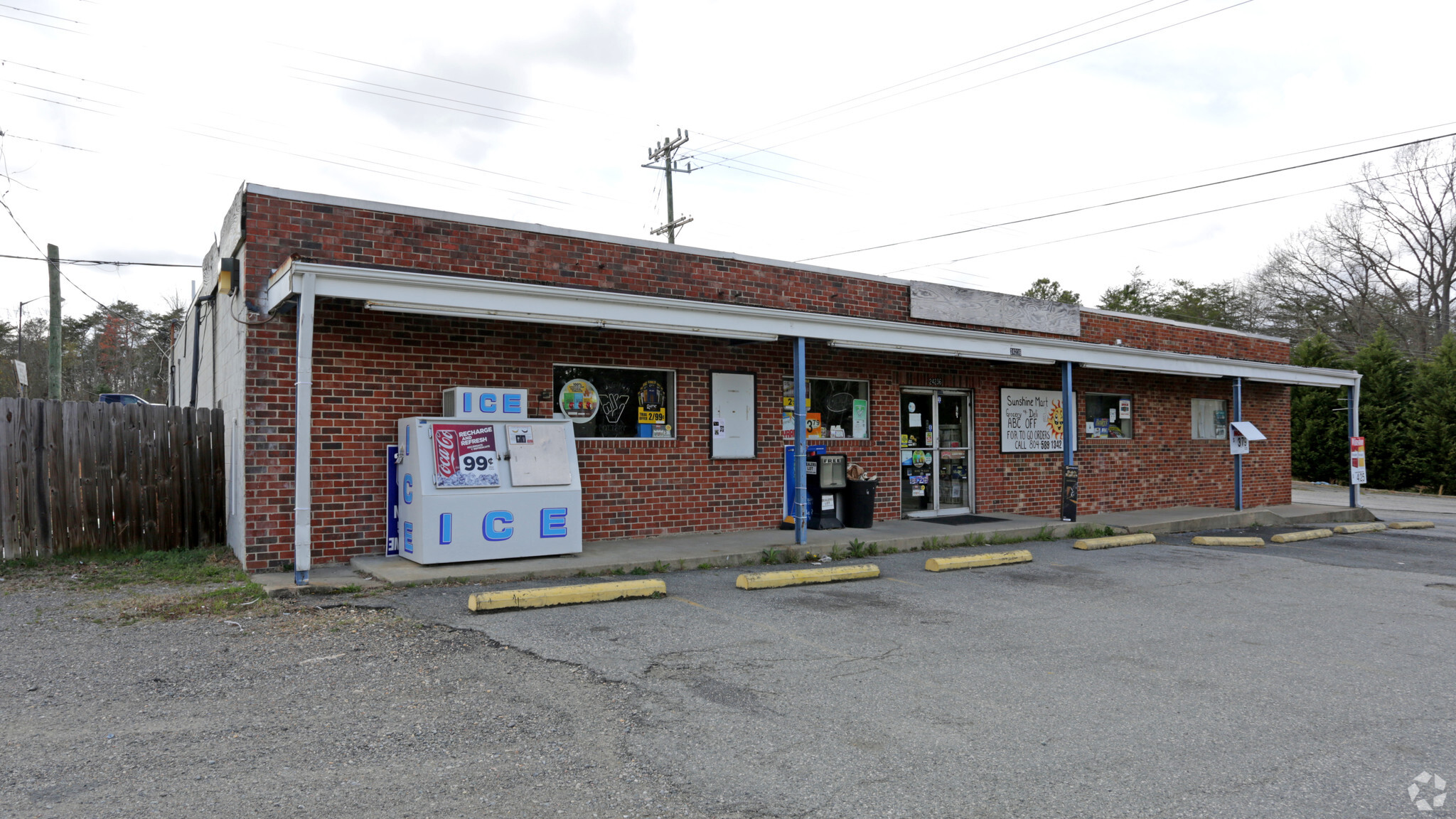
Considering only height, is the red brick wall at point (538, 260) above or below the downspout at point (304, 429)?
above

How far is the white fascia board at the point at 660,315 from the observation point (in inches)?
311

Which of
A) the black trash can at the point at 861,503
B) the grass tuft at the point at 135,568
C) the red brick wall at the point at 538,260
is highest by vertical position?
the red brick wall at the point at 538,260

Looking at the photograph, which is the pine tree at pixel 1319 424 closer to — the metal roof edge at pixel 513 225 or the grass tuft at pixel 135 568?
the metal roof edge at pixel 513 225

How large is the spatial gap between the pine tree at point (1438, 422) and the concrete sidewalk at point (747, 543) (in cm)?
1417

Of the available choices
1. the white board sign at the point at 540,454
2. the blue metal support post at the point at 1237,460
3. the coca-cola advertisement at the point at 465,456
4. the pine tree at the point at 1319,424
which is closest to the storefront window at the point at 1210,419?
the blue metal support post at the point at 1237,460

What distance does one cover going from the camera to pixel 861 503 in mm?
12344

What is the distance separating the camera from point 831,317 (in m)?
10.8

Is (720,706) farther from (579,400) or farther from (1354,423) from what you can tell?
(1354,423)

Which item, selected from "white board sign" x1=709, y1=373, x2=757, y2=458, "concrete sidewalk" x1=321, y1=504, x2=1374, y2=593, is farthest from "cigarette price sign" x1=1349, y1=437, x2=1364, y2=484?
"white board sign" x1=709, y1=373, x2=757, y2=458

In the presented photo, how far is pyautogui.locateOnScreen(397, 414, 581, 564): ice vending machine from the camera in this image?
8.43m

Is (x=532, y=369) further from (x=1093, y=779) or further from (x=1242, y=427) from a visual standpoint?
(x=1242, y=427)

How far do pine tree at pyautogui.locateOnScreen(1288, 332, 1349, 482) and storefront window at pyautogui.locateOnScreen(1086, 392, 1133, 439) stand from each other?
647 inches

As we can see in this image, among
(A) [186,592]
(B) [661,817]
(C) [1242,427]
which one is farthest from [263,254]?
(C) [1242,427]

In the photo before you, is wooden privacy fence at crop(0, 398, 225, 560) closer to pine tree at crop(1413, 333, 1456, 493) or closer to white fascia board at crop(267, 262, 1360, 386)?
white fascia board at crop(267, 262, 1360, 386)
